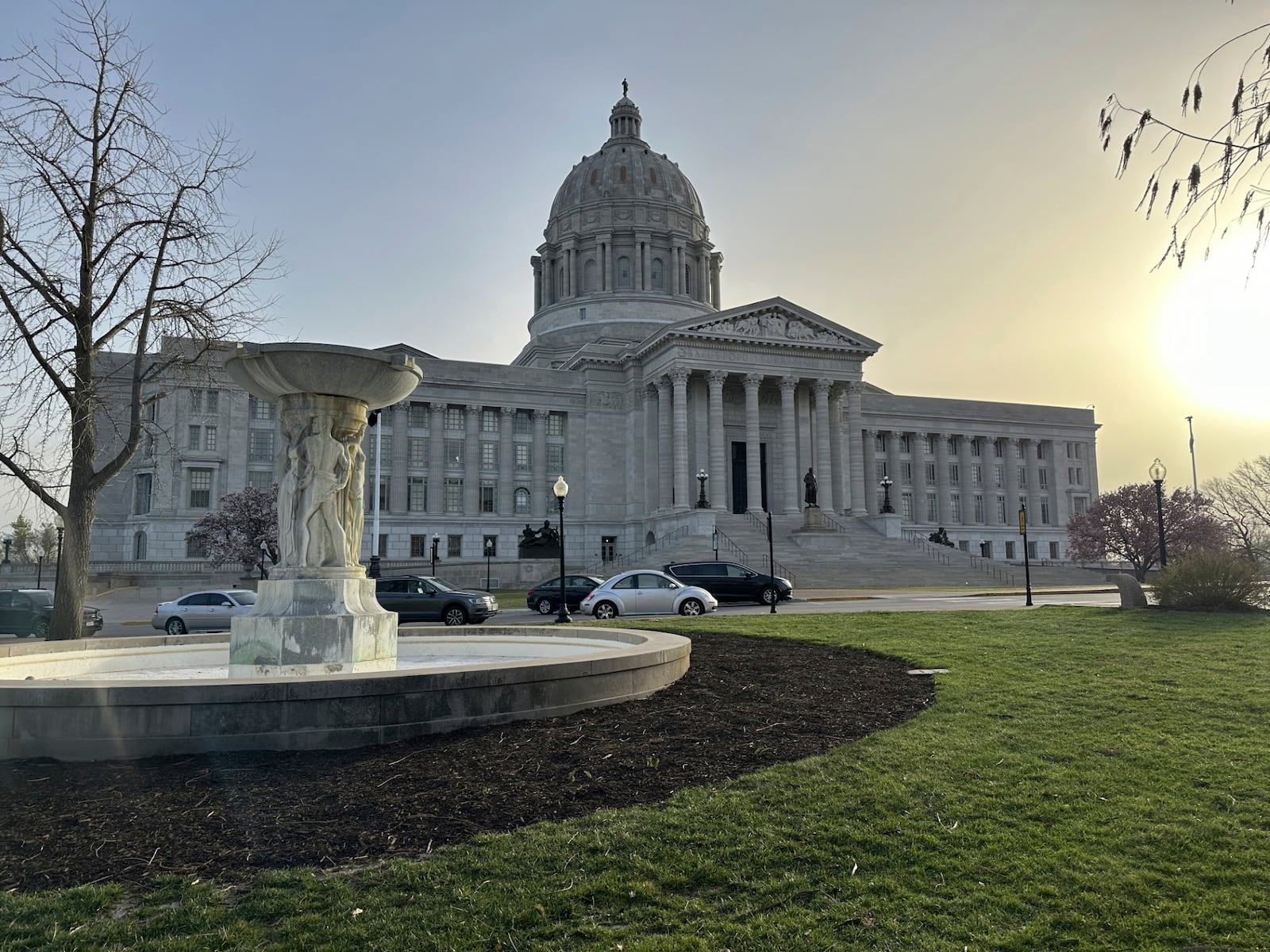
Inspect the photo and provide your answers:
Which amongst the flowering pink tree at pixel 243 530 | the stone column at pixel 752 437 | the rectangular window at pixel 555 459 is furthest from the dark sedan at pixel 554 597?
the rectangular window at pixel 555 459

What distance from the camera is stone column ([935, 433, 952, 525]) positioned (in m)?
82.9

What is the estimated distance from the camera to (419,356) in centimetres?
7375

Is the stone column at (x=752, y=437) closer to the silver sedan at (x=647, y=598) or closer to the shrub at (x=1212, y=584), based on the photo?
the silver sedan at (x=647, y=598)

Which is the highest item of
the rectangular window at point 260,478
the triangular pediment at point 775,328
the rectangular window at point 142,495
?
the triangular pediment at point 775,328

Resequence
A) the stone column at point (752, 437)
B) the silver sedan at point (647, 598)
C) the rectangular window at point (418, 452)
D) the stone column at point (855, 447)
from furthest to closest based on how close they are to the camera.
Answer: the stone column at point (855, 447), the rectangular window at point (418, 452), the stone column at point (752, 437), the silver sedan at point (647, 598)

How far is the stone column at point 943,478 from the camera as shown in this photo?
8294cm

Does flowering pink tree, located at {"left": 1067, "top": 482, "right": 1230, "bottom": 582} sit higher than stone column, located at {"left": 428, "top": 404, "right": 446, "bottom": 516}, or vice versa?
stone column, located at {"left": 428, "top": 404, "right": 446, "bottom": 516}

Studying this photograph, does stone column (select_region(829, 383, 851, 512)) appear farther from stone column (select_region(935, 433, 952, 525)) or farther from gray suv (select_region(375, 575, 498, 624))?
gray suv (select_region(375, 575, 498, 624))

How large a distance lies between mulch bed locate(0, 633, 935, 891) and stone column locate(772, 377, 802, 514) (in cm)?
5858

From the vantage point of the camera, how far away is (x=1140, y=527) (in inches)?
2677

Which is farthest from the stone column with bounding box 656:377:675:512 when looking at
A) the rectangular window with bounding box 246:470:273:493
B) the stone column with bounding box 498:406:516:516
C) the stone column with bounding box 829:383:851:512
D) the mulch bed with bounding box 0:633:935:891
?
the mulch bed with bounding box 0:633:935:891

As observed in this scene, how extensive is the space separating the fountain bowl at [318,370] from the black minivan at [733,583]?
880 inches

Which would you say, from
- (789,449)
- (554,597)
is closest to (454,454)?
(789,449)

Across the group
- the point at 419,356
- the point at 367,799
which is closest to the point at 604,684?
the point at 367,799
